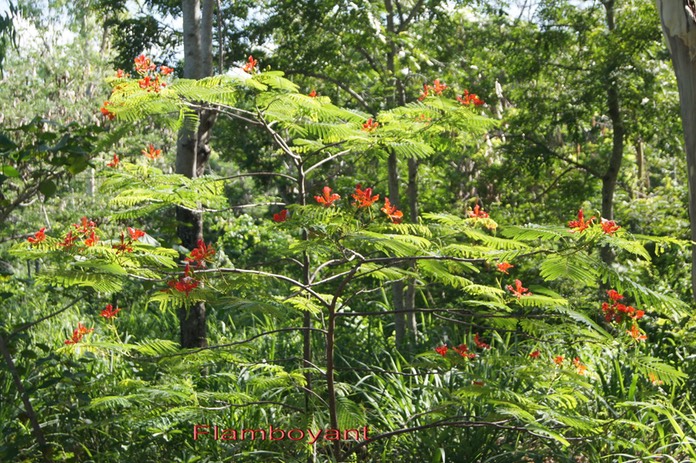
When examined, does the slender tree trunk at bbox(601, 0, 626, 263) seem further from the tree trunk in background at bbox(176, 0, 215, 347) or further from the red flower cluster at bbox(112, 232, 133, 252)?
the red flower cluster at bbox(112, 232, 133, 252)

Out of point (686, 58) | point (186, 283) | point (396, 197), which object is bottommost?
point (186, 283)

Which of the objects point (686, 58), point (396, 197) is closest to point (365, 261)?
point (686, 58)

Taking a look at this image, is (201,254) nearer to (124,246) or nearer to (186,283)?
(186,283)

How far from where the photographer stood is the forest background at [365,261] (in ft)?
10.9

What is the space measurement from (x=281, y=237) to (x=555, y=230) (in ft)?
24.8

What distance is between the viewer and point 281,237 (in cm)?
1009

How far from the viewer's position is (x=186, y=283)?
10.2 feet

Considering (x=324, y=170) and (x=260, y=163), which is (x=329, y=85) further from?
(x=260, y=163)

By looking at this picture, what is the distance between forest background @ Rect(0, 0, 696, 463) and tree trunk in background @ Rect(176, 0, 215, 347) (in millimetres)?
23

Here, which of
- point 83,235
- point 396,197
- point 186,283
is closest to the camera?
point 186,283

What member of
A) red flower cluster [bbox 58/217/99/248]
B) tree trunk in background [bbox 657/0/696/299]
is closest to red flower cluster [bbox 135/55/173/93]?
red flower cluster [bbox 58/217/99/248]

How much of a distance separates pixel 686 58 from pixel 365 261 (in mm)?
2096

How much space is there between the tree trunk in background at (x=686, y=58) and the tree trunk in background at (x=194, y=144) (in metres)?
3.29

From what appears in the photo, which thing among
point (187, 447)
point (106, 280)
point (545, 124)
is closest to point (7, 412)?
point (187, 447)
